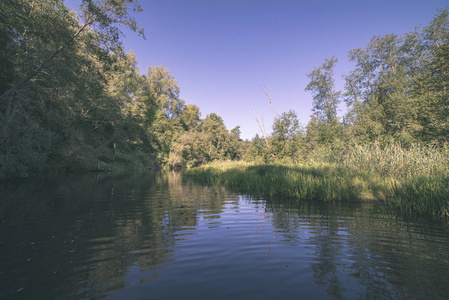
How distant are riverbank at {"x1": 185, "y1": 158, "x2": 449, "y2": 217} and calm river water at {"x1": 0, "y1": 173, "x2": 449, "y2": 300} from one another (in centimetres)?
113

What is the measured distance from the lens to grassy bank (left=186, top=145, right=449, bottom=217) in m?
7.73

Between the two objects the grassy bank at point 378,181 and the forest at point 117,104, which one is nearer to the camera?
the grassy bank at point 378,181

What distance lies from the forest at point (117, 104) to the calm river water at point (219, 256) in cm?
829

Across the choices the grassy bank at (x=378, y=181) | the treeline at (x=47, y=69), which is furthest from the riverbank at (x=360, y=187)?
the treeline at (x=47, y=69)

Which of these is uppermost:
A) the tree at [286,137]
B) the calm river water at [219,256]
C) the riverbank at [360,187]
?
the tree at [286,137]

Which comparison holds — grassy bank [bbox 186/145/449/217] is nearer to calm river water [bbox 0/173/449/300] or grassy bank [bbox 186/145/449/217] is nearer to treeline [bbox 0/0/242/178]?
calm river water [bbox 0/173/449/300]

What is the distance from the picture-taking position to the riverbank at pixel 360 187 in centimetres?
758

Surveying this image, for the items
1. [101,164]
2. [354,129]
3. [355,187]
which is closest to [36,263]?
[355,187]

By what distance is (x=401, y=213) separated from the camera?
796 cm

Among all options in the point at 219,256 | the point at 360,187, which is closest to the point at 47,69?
the point at 219,256

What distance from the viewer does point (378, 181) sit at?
10484mm

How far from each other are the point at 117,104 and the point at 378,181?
3590 cm

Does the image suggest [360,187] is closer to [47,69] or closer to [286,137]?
[286,137]

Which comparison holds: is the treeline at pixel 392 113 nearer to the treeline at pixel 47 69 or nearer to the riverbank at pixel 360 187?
the riverbank at pixel 360 187
